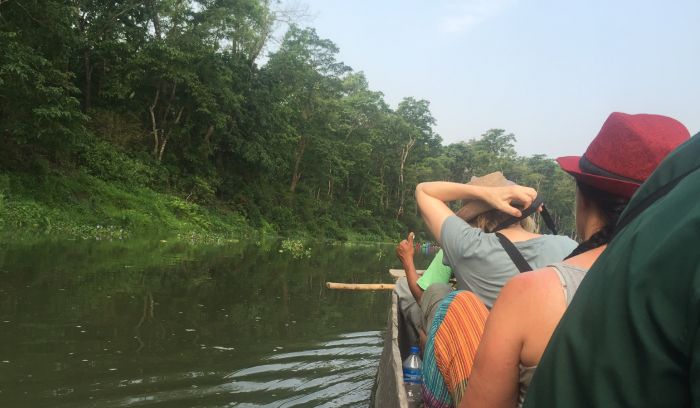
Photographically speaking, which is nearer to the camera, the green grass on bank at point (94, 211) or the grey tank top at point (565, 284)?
the grey tank top at point (565, 284)

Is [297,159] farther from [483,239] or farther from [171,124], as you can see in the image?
[483,239]

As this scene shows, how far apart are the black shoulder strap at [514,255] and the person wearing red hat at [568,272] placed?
1.01 metres

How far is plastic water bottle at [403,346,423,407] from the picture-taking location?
108 inches

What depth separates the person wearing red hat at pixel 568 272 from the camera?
3.76 feet

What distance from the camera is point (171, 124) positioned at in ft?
72.2

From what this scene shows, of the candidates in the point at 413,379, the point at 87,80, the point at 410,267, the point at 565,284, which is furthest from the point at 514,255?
the point at 87,80

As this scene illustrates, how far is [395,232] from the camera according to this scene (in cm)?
4062

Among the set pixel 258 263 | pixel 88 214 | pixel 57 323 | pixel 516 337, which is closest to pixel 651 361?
pixel 516 337

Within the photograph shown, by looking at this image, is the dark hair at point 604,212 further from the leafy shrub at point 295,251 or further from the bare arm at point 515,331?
the leafy shrub at point 295,251

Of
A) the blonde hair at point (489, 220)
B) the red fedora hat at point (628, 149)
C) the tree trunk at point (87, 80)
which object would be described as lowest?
the blonde hair at point (489, 220)

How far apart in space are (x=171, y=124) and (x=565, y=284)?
22416mm

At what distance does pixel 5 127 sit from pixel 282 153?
50.7ft

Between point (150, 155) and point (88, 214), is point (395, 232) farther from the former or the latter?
point (88, 214)

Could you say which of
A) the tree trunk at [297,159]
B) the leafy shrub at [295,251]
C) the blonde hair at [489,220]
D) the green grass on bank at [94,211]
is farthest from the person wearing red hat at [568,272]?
the tree trunk at [297,159]
